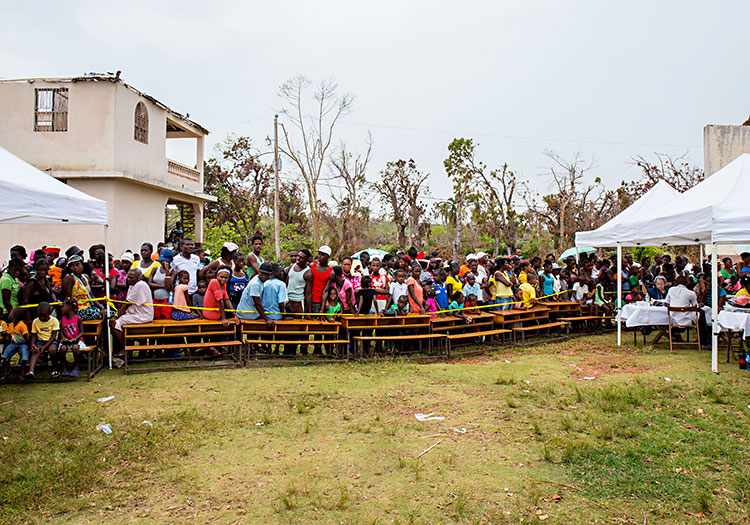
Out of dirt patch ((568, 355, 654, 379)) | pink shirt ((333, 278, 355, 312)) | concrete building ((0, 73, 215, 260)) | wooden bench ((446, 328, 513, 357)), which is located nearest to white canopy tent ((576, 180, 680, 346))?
dirt patch ((568, 355, 654, 379))

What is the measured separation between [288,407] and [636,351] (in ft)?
24.8

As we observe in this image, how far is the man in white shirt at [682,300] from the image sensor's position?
10.6m

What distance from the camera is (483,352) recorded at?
10.5m

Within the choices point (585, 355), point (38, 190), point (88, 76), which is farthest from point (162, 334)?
point (88, 76)

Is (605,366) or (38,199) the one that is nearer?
(38,199)

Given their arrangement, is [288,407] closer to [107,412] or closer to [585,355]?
[107,412]

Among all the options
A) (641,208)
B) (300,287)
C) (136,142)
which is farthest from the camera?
(136,142)

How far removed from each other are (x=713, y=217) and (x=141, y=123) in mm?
17287

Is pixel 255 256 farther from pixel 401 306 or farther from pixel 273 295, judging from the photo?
pixel 401 306

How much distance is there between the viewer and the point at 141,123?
725 inches

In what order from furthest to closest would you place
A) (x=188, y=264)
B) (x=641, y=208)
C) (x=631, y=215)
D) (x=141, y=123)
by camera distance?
1. (x=141, y=123)
2. (x=641, y=208)
3. (x=631, y=215)
4. (x=188, y=264)

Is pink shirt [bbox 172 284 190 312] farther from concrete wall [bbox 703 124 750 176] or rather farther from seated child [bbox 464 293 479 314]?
concrete wall [bbox 703 124 750 176]

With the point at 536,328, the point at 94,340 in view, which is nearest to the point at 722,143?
the point at 536,328

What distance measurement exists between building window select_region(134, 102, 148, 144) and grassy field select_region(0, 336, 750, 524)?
12669 millimetres
